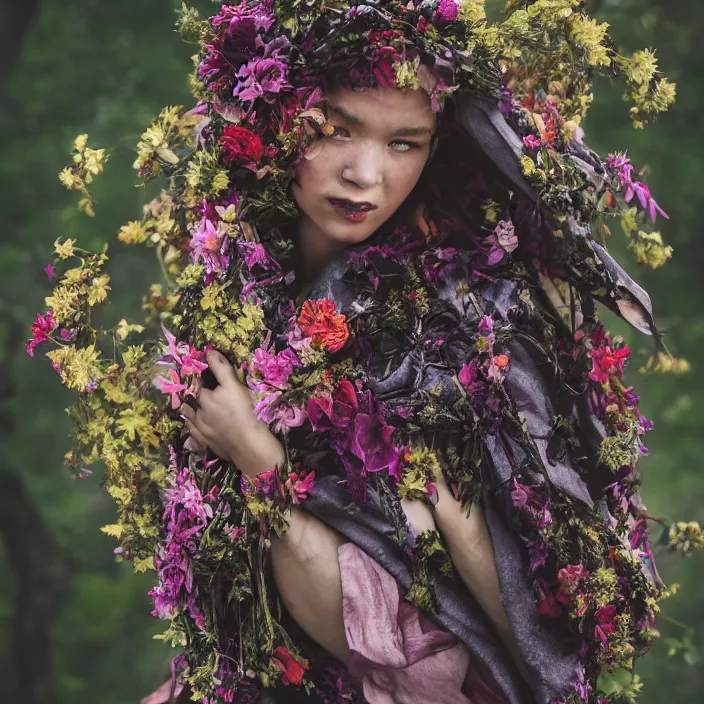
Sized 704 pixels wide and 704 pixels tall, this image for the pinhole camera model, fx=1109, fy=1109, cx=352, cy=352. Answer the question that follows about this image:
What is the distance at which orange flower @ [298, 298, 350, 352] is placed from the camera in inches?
55.7

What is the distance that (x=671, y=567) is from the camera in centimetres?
228

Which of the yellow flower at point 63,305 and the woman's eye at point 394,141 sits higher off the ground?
the woman's eye at point 394,141

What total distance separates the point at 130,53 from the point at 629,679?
1541 mm

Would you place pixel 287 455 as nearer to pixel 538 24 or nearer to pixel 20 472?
pixel 538 24

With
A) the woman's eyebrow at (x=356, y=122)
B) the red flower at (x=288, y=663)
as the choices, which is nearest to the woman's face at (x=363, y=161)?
the woman's eyebrow at (x=356, y=122)

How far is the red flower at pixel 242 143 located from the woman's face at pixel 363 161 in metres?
0.06

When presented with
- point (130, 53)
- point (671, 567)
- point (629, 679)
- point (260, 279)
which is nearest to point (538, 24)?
point (260, 279)

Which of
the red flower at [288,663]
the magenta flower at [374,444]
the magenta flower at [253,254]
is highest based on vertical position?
the magenta flower at [253,254]

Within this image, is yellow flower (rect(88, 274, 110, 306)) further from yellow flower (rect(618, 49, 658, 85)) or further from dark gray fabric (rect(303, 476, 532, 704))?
yellow flower (rect(618, 49, 658, 85))

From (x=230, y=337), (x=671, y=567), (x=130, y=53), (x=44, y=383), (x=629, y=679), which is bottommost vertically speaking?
(x=629, y=679)

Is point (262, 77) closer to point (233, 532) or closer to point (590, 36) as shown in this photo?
point (590, 36)

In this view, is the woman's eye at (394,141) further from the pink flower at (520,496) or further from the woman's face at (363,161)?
the pink flower at (520,496)

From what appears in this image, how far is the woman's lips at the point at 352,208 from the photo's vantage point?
1.47 m

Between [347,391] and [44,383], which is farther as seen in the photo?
[44,383]
